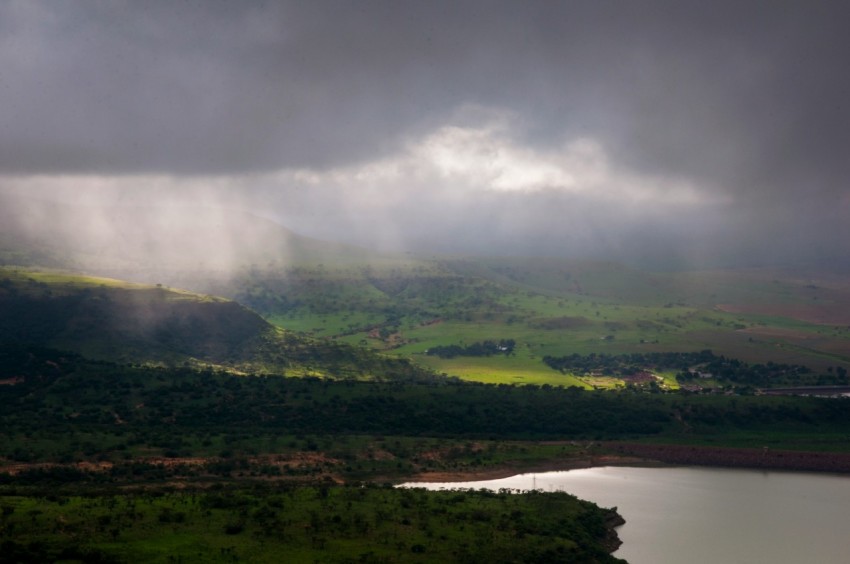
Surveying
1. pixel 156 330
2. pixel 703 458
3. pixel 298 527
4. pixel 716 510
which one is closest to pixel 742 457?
pixel 703 458

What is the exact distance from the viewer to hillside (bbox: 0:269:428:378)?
157 metres

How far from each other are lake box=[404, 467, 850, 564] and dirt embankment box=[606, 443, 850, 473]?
3.14 metres

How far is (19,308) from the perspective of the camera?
162000 mm

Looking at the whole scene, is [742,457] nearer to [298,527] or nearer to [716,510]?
[716,510]

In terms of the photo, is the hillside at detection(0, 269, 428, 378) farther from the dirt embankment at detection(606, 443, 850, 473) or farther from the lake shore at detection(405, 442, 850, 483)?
the dirt embankment at detection(606, 443, 850, 473)

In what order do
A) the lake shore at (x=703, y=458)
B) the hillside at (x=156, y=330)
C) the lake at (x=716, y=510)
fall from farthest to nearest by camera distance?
the hillside at (x=156, y=330) → the lake shore at (x=703, y=458) → the lake at (x=716, y=510)

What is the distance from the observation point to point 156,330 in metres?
172

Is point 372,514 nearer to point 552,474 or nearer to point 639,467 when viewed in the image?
point 552,474

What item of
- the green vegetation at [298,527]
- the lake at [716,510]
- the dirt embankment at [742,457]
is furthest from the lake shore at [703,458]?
the green vegetation at [298,527]

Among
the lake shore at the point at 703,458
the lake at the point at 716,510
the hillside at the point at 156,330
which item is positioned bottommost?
the lake at the point at 716,510

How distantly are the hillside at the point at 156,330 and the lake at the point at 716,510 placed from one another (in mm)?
77031

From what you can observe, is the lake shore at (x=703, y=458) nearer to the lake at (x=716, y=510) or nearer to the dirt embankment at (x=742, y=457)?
the dirt embankment at (x=742, y=457)

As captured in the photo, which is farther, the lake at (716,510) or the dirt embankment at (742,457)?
the dirt embankment at (742,457)

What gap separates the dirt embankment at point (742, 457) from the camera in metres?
116
